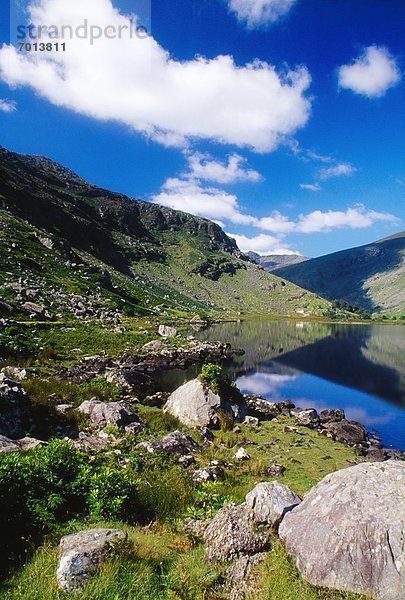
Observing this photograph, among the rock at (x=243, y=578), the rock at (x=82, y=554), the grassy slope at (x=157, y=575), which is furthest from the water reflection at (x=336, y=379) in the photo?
the rock at (x=82, y=554)

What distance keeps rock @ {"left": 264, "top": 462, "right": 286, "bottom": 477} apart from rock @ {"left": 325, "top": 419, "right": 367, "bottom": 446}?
11.0 meters

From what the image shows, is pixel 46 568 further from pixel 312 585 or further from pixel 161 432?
pixel 161 432

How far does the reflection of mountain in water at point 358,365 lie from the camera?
5375cm

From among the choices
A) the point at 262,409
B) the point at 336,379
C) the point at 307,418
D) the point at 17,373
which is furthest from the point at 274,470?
the point at 336,379

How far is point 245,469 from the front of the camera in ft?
61.6

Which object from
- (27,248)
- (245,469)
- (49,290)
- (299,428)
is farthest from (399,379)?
(27,248)

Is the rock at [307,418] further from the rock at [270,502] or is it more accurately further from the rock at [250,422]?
the rock at [270,502]

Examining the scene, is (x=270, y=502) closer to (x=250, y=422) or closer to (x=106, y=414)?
(x=106, y=414)

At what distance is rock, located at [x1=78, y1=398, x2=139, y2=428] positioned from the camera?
2058cm

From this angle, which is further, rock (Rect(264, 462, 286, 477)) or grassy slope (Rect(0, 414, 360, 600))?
rock (Rect(264, 462, 286, 477))

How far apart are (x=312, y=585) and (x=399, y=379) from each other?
6141 cm

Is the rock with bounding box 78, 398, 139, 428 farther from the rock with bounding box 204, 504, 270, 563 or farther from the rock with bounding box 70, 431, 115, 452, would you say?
the rock with bounding box 204, 504, 270, 563

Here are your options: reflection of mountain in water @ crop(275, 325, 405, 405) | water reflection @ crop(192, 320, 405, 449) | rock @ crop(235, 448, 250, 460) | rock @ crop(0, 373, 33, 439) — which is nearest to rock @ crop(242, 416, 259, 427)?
rock @ crop(235, 448, 250, 460)

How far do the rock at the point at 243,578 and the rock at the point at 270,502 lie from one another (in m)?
1.00
